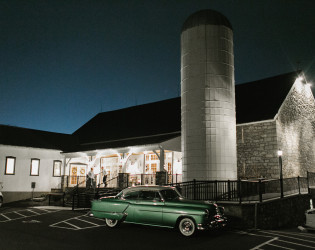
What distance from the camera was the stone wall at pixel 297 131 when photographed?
19891 mm

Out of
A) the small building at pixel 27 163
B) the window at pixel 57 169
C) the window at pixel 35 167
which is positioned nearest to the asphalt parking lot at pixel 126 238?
the small building at pixel 27 163

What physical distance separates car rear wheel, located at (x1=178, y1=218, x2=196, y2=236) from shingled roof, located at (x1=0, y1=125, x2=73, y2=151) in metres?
20.7

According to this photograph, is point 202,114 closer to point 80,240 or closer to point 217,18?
point 217,18

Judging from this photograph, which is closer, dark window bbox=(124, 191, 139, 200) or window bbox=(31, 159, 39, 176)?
dark window bbox=(124, 191, 139, 200)

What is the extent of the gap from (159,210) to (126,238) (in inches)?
53.1

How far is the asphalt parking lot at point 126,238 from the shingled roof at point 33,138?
54.7 feet

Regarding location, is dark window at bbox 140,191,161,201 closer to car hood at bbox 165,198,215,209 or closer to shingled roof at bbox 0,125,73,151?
car hood at bbox 165,198,215,209

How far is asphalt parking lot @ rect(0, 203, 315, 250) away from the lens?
8.12 metres

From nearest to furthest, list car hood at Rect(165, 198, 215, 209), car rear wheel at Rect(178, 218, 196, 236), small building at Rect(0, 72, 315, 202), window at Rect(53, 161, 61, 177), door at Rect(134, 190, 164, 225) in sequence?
car rear wheel at Rect(178, 218, 196, 236), car hood at Rect(165, 198, 215, 209), door at Rect(134, 190, 164, 225), small building at Rect(0, 72, 315, 202), window at Rect(53, 161, 61, 177)

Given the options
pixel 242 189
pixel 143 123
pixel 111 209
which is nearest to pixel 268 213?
pixel 242 189

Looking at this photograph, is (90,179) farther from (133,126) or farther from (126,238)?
(126,238)

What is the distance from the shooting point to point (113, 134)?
28.8m

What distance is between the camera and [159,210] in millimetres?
9836

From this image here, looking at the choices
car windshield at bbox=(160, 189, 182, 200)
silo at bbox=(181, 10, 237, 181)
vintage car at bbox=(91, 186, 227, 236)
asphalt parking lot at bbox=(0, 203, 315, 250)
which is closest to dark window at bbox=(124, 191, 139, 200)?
vintage car at bbox=(91, 186, 227, 236)
